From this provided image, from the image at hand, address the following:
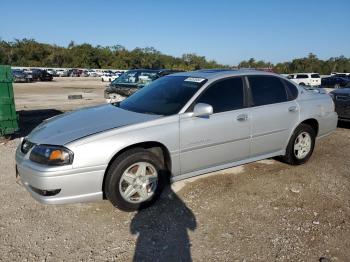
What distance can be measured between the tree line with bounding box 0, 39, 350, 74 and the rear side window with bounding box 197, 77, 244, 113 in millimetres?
79803

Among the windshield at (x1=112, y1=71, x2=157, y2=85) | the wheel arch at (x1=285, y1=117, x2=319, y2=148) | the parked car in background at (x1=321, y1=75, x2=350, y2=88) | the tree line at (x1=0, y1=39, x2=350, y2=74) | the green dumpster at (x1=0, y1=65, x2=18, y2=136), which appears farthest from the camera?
the tree line at (x1=0, y1=39, x2=350, y2=74)

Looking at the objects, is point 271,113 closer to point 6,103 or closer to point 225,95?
point 225,95

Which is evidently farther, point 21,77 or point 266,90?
point 21,77

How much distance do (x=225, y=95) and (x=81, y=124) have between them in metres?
1.98

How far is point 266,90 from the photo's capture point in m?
5.60

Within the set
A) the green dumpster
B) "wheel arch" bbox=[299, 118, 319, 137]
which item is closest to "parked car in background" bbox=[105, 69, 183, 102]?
the green dumpster

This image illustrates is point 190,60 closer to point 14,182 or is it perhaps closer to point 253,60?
point 253,60

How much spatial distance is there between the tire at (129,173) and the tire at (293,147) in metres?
2.45

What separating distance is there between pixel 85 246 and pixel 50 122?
74.8 inches

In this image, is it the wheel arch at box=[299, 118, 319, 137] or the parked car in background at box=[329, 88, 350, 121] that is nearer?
the wheel arch at box=[299, 118, 319, 137]

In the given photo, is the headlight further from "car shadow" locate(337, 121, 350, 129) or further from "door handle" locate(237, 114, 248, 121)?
"car shadow" locate(337, 121, 350, 129)

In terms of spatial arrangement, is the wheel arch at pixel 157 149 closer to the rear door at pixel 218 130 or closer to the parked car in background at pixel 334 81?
the rear door at pixel 218 130

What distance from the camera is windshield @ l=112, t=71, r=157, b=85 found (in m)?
12.2

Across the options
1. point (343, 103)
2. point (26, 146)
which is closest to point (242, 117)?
point (26, 146)
